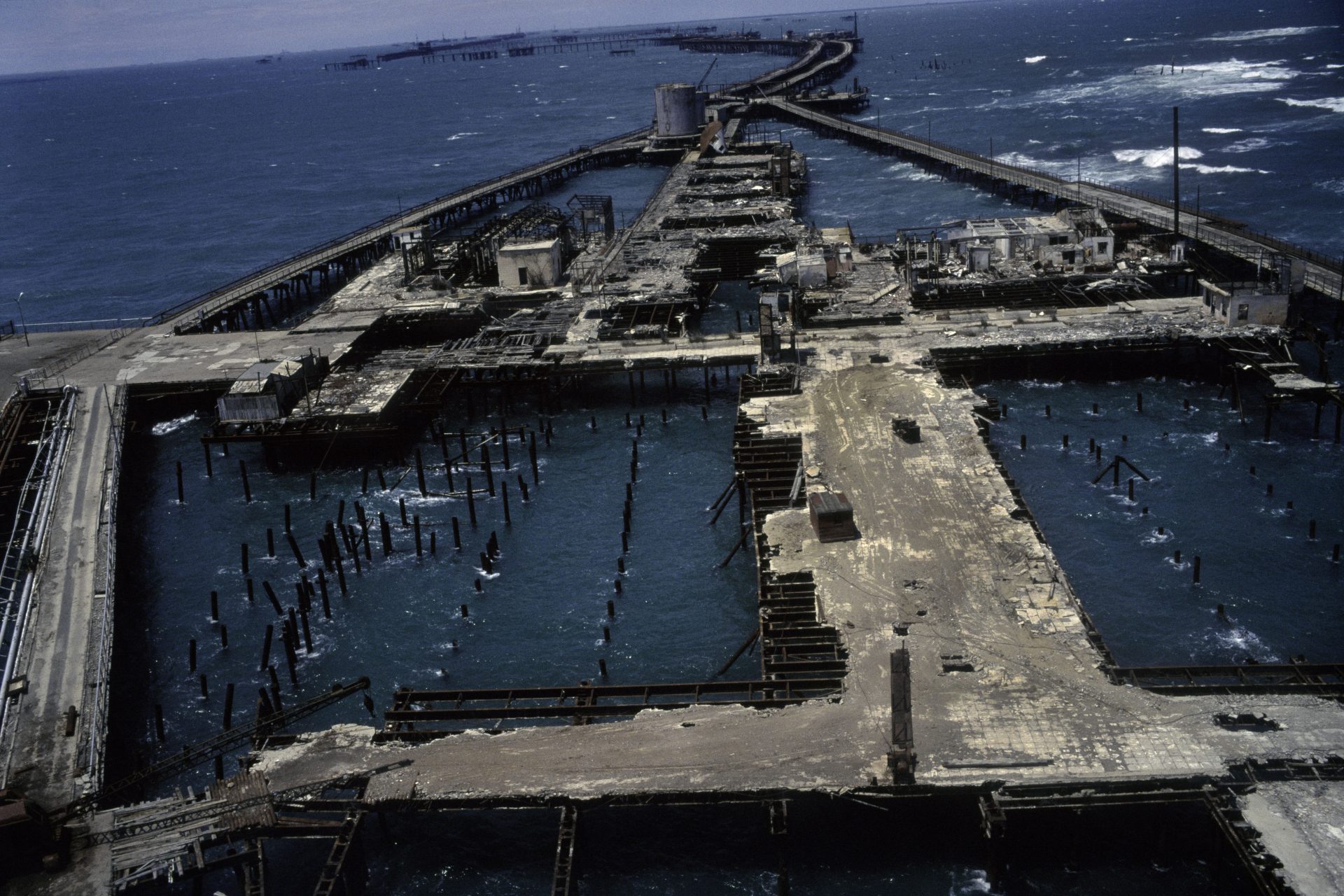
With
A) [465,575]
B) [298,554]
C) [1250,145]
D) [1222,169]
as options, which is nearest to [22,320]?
[298,554]

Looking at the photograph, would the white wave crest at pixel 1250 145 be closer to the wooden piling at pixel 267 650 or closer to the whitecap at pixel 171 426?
the whitecap at pixel 171 426

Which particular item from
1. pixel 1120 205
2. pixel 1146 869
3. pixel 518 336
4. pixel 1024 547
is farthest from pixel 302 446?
pixel 1120 205

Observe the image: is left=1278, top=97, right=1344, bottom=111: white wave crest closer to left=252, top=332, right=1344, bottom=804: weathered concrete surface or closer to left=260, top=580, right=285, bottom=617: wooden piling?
left=252, top=332, right=1344, bottom=804: weathered concrete surface

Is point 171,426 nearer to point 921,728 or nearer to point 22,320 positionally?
point 22,320

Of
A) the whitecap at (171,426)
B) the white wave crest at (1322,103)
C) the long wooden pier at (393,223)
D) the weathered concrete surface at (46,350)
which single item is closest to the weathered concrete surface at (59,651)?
the whitecap at (171,426)

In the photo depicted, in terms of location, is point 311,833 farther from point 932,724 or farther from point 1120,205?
point 1120,205

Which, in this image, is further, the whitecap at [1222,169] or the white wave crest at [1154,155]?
the white wave crest at [1154,155]

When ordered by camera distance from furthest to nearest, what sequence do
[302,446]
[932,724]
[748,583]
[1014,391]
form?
[1014,391] → [302,446] → [748,583] → [932,724]
